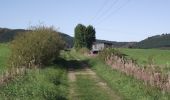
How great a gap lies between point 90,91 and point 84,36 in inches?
3400

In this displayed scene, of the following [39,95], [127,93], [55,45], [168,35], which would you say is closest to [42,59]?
[55,45]

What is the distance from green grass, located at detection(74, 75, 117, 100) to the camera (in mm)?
21484

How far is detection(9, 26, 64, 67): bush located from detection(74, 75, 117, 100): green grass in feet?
32.8

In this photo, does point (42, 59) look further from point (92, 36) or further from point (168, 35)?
point (168, 35)

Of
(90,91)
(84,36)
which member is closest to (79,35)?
(84,36)

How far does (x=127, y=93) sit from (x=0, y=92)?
22.3 ft

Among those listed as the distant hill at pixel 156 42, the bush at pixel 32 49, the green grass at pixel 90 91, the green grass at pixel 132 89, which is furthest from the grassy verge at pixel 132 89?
the distant hill at pixel 156 42

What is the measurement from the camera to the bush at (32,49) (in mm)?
39750

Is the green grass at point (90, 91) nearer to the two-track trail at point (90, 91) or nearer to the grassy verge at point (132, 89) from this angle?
the two-track trail at point (90, 91)

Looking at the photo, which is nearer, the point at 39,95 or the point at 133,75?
the point at 39,95

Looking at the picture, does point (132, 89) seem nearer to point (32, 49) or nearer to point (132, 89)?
point (132, 89)

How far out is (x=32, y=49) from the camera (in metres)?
40.8

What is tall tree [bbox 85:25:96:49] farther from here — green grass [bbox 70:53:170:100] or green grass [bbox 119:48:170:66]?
green grass [bbox 70:53:170:100]

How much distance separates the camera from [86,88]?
25.4 meters
